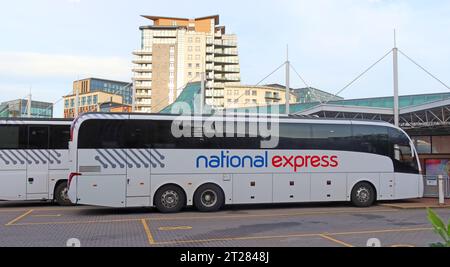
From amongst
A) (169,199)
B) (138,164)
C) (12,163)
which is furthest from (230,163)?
(12,163)

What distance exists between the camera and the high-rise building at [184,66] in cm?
12531

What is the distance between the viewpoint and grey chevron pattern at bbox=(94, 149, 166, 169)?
14.8 metres

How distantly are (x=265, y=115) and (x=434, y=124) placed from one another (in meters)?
12.6

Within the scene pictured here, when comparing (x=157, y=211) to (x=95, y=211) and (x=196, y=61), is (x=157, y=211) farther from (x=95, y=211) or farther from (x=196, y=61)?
(x=196, y=61)

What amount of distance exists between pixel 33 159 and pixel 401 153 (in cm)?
1438

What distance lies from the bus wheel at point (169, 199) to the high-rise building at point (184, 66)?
345 ft

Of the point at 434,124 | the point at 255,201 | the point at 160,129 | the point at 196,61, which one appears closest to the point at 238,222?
the point at 255,201

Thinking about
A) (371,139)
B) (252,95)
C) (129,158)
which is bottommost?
(129,158)

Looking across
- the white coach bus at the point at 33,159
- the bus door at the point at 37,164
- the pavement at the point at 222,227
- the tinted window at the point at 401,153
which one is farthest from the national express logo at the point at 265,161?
the bus door at the point at 37,164

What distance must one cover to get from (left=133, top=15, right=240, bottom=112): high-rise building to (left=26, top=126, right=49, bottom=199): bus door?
338 feet

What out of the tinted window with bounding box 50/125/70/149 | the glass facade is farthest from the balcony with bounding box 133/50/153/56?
the tinted window with bounding box 50/125/70/149

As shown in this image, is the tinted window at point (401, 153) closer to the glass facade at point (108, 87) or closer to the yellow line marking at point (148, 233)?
the yellow line marking at point (148, 233)

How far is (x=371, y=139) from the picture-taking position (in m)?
17.6

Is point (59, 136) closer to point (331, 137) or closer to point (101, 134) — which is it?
point (101, 134)
